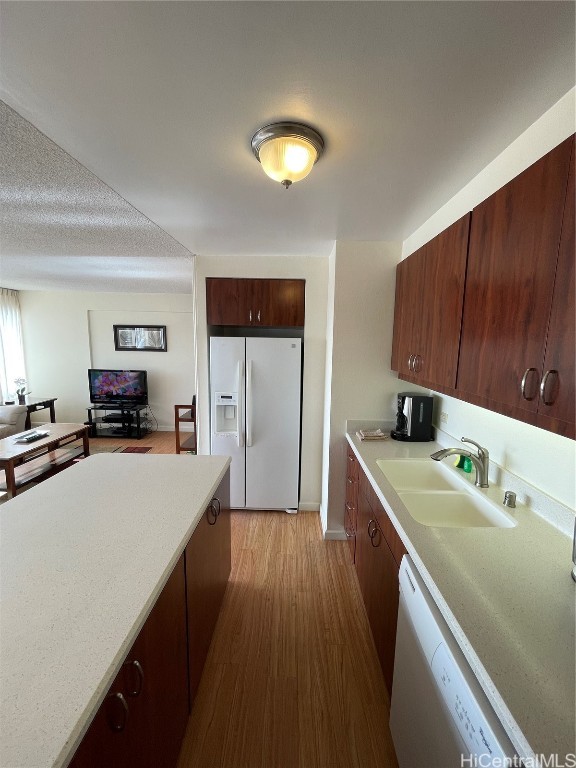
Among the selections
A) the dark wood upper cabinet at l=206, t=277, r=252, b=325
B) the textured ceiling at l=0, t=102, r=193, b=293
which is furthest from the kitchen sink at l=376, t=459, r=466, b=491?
the textured ceiling at l=0, t=102, r=193, b=293

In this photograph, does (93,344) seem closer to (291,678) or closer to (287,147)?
(287,147)

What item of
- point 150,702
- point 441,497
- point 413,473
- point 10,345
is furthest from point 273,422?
point 10,345

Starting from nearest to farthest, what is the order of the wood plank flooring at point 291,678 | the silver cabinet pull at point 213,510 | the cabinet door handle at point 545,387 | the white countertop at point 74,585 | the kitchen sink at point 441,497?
the white countertop at point 74,585 → the cabinet door handle at point 545,387 → the wood plank flooring at point 291,678 → the kitchen sink at point 441,497 → the silver cabinet pull at point 213,510

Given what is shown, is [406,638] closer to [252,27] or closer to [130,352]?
[252,27]

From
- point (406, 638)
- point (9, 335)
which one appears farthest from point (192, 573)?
point (9, 335)

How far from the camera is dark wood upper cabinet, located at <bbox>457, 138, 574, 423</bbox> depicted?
825 millimetres

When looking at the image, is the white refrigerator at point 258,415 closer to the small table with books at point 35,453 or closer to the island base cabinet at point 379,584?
the island base cabinet at point 379,584

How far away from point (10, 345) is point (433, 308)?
264 inches

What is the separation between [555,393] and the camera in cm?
80

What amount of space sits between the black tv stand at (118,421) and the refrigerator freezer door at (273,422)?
3206mm

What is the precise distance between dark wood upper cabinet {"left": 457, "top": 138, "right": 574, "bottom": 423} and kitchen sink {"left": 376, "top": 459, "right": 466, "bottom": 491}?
0.73 meters

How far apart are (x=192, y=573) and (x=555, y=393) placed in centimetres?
141

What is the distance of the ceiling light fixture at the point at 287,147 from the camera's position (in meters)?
1.08

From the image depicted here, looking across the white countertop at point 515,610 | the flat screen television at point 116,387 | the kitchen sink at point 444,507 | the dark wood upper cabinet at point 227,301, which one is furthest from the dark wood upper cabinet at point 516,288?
the flat screen television at point 116,387
